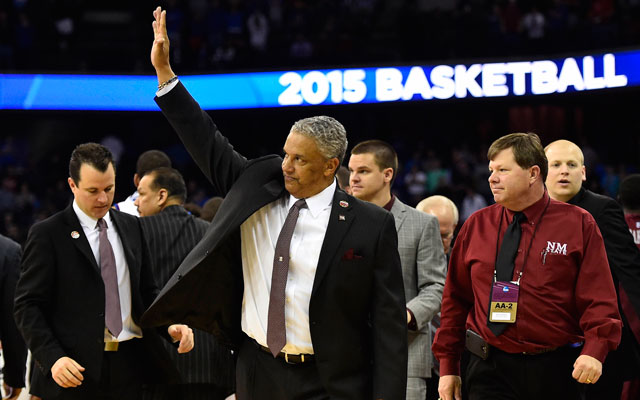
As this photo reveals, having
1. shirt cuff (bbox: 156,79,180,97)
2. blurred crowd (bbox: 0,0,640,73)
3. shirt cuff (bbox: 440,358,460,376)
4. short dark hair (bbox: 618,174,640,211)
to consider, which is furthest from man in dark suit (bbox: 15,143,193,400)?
blurred crowd (bbox: 0,0,640,73)

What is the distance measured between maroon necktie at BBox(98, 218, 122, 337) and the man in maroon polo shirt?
149 centimetres

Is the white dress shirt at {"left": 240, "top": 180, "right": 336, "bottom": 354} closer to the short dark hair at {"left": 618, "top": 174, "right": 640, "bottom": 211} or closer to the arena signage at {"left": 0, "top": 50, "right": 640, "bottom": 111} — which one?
the short dark hair at {"left": 618, "top": 174, "right": 640, "bottom": 211}

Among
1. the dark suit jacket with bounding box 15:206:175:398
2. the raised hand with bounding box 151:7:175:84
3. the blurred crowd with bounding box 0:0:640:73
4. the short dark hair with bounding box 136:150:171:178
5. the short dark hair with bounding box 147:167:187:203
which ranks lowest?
the dark suit jacket with bounding box 15:206:175:398

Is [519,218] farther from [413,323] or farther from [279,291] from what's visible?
[279,291]

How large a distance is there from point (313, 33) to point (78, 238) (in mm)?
12802

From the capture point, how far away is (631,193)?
5809 millimetres

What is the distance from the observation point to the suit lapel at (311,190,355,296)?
3.30 m

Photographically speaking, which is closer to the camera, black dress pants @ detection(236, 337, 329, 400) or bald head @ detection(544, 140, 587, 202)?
black dress pants @ detection(236, 337, 329, 400)

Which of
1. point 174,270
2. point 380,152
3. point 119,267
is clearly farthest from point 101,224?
point 380,152

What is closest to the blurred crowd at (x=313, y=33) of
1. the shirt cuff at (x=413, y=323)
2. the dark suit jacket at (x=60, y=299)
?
the shirt cuff at (x=413, y=323)

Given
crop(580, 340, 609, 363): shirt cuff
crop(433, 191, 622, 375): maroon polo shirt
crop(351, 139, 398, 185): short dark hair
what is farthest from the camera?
crop(351, 139, 398, 185): short dark hair

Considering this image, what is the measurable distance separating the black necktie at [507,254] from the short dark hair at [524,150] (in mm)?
234

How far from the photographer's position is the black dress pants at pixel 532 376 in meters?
3.77

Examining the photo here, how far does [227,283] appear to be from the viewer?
344 cm
